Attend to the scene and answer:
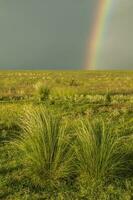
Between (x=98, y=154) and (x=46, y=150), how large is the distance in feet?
2.84

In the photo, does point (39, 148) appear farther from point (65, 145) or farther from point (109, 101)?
point (109, 101)

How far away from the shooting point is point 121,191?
6.12 metres

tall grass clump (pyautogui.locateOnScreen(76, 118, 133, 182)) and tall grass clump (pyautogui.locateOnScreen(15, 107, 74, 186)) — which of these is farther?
tall grass clump (pyautogui.locateOnScreen(15, 107, 74, 186))

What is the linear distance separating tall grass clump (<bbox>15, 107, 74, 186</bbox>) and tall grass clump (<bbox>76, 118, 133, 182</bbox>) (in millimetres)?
243

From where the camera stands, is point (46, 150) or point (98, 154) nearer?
point (98, 154)

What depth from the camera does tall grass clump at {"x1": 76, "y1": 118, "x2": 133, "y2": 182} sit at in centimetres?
641

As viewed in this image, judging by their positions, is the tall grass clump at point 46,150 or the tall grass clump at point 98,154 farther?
the tall grass clump at point 46,150

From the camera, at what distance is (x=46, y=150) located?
6684 mm

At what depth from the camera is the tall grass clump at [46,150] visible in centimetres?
658

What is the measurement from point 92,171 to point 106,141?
53 centimetres

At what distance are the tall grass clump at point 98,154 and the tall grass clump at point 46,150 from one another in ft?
0.80

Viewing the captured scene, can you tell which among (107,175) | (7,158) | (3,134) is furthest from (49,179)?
(3,134)

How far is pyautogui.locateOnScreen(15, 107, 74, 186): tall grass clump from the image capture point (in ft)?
21.6

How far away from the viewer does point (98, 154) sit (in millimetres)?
6445
